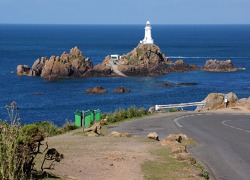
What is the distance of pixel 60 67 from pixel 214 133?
72.6 m

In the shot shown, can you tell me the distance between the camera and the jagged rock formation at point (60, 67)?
94562 mm

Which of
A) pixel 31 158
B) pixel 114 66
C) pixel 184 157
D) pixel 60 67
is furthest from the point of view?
pixel 114 66

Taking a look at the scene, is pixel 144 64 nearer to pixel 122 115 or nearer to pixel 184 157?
pixel 122 115

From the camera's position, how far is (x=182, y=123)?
95.7 ft

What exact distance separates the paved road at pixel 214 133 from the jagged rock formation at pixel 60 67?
63.0 m

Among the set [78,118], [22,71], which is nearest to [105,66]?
[22,71]

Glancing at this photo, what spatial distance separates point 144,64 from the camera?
4107 inches

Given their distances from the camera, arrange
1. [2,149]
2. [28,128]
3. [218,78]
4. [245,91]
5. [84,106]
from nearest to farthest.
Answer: [2,149] < [28,128] < [84,106] < [245,91] < [218,78]

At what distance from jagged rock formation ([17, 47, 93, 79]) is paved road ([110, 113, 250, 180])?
6302 centimetres

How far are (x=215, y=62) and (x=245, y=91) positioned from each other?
31.6m

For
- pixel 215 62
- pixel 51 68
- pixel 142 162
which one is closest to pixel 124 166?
pixel 142 162

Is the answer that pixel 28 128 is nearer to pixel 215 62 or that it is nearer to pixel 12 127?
pixel 12 127

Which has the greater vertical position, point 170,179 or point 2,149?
point 2,149

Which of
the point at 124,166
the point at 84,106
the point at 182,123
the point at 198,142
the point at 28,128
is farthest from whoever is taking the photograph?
the point at 84,106
